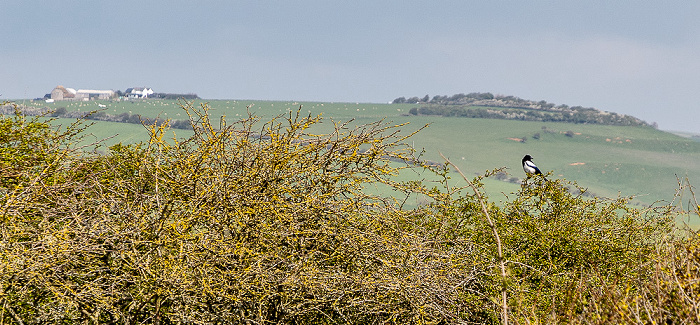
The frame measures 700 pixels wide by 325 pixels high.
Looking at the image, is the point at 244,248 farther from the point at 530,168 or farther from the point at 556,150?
the point at 556,150

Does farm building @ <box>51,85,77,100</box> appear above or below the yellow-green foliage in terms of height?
below

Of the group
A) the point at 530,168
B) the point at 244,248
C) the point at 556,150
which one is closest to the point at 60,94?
the point at 556,150

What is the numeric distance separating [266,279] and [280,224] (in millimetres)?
795

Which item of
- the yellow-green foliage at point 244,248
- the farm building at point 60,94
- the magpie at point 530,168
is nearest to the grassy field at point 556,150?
the farm building at point 60,94

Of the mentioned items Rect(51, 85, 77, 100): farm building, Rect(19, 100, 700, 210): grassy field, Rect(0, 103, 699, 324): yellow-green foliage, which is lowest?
Rect(19, 100, 700, 210): grassy field

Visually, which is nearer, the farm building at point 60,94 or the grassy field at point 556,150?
the grassy field at point 556,150

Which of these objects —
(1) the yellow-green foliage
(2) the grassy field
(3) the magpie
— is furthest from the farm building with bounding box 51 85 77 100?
(1) the yellow-green foliage

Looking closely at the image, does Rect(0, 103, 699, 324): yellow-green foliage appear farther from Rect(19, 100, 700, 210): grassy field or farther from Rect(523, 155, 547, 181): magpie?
Rect(19, 100, 700, 210): grassy field

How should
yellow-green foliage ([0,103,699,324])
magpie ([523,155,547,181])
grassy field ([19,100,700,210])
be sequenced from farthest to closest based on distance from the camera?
grassy field ([19,100,700,210]) → magpie ([523,155,547,181]) → yellow-green foliage ([0,103,699,324])

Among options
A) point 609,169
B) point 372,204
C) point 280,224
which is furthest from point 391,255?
point 609,169

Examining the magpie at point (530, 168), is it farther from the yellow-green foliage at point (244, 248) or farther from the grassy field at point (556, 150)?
the grassy field at point (556, 150)

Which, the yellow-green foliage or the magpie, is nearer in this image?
the yellow-green foliage


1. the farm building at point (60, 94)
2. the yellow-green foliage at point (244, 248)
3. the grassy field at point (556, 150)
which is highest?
the yellow-green foliage at point (244, 248)

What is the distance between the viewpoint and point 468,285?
11648mm
